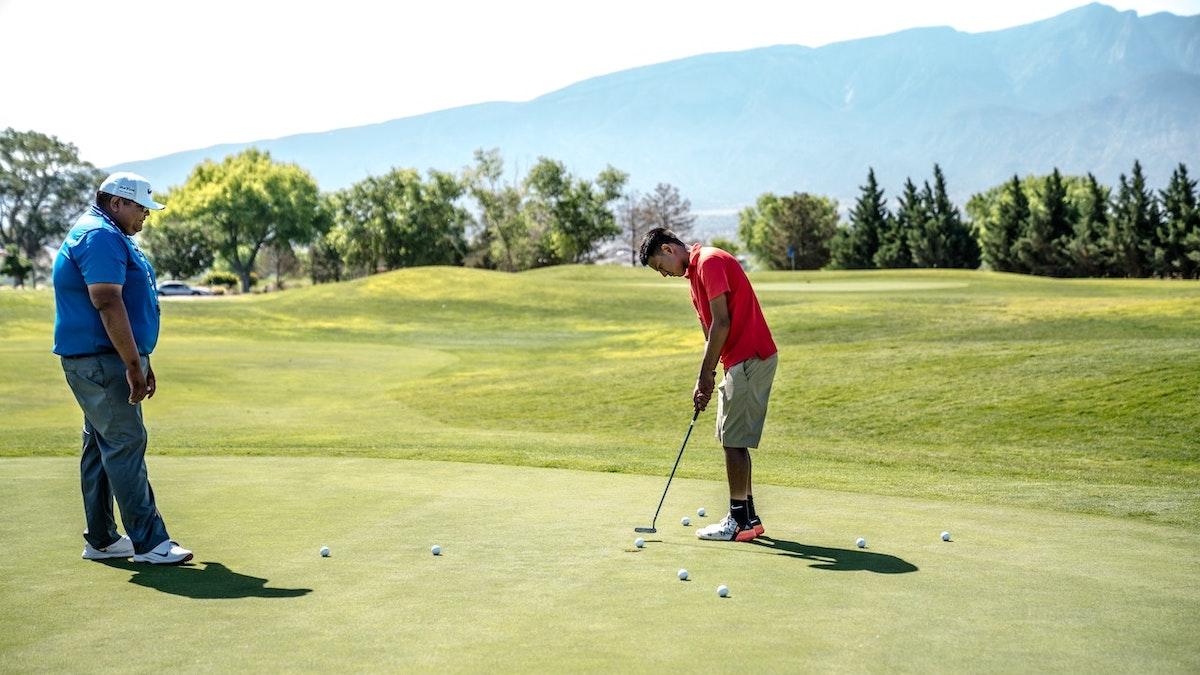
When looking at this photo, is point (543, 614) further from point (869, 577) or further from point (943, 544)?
point (943, 544)

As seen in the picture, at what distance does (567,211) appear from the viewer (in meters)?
127

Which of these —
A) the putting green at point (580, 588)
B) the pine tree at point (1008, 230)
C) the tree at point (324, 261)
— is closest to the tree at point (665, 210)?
the tree at point (324, 261)

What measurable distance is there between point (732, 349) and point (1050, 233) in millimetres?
79008

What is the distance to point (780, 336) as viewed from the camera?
32.4m

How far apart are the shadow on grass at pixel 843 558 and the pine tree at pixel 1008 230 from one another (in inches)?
3234

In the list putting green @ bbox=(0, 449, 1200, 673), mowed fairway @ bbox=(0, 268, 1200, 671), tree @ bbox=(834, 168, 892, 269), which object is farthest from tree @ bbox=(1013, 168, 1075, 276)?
putting green @ bbox=(0, 449, 1200, 673)

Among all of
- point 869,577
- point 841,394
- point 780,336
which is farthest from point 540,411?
point 869,577

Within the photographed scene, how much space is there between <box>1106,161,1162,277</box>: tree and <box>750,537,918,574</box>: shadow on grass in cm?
7185

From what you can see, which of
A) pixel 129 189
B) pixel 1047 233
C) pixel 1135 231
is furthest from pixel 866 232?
pixel 129 189

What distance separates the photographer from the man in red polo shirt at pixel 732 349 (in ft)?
28.0

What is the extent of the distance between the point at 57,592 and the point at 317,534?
2.00 metres

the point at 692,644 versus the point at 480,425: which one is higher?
the point at 692,644

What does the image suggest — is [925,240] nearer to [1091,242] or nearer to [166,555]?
[1091,242]

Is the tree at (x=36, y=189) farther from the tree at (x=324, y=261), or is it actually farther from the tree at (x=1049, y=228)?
the tree at (x=1049, y=228)
